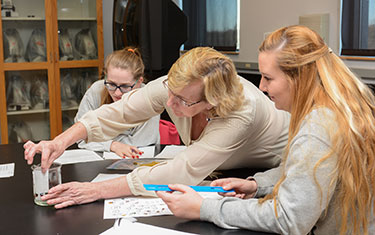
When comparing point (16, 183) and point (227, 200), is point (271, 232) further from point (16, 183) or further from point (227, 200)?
point (16, 183)

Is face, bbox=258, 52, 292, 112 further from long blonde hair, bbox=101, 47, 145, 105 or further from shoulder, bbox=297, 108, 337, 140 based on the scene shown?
long blonde hair, bbox=101, 47, 145, 105

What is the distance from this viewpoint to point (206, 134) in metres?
1.42

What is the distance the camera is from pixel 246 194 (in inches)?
53.4

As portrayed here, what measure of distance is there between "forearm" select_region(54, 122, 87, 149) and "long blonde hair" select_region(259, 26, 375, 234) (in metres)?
0.78

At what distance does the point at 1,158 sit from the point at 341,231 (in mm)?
1415

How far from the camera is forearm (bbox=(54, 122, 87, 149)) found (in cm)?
154

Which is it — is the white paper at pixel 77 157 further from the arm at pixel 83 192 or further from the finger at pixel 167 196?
the finger at pixel 167 196

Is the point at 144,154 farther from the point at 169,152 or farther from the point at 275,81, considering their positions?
the point at 275,81

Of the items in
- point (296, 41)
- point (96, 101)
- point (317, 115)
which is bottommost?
point (96, 101)

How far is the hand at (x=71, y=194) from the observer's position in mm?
1295

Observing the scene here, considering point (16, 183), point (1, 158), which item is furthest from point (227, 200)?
point (1, 158)

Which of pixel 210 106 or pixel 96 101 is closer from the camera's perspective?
pixel 210 106

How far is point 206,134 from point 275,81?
1.16 feet

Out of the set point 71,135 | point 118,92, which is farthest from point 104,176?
point 118,92
